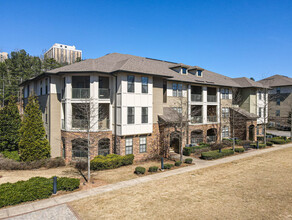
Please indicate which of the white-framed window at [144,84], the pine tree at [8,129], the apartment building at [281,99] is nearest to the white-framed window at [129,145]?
the white-framed window at [144,84]

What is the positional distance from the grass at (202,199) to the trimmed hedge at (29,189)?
6.70ft

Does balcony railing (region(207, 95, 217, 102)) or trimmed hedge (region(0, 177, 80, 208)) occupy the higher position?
balcony railing (region(207, 95, 217, 102))

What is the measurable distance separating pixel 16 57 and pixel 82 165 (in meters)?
54.6

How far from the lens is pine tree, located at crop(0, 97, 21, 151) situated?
78.0 ft

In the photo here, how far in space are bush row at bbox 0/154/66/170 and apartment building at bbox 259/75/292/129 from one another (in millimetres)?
46617

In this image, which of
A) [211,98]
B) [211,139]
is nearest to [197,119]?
[211,139]

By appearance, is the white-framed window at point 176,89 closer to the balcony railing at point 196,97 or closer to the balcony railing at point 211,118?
the balcony railing at point 196,97

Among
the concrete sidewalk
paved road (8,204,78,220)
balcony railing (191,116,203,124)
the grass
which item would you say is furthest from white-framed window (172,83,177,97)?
paved road (8,204,78,220)

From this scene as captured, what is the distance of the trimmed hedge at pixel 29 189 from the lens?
10.8m

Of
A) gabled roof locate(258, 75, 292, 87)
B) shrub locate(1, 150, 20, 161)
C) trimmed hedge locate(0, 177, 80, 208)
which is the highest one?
gabled roof locate(258, 75, 292, 87)

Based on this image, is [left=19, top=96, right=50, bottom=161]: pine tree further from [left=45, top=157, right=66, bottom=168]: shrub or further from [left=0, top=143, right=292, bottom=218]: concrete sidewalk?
[left=0, top=143, right=292, bottom=218]: concrete sidewalk

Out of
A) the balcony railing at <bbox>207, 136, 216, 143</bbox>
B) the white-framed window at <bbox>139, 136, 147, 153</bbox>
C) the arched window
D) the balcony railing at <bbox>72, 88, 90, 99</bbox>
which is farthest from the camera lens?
the balcony railing at <bbox>207, 136, 216, 143</bbox>

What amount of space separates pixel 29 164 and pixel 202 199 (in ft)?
54.0

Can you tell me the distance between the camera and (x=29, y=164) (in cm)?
1920
